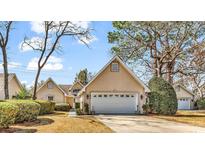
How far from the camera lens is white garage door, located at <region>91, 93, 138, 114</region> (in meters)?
10.7

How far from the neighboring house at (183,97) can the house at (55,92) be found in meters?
2.99

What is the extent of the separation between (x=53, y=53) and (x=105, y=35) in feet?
4.27

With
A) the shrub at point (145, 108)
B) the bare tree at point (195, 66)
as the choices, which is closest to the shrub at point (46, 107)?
the shrub at point (145, 108)

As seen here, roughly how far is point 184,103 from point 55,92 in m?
4.25

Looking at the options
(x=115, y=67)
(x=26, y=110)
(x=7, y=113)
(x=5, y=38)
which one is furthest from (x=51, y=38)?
(x=115, y=67)

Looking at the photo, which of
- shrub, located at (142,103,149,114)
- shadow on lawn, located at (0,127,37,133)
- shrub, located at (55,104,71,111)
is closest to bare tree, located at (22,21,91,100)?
shrub, located at (55,104,71,111)

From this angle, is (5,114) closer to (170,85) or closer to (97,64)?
(97,64)

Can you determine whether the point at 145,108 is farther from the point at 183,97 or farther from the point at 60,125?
the point at 60,125

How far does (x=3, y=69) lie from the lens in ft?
28.2

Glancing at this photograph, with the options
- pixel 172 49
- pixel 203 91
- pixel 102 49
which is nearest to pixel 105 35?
pixel 102 49
